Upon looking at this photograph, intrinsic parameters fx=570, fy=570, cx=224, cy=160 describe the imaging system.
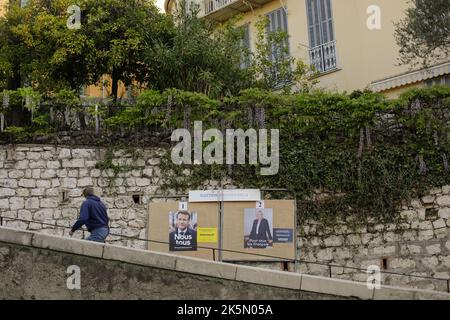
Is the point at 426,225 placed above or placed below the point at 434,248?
above

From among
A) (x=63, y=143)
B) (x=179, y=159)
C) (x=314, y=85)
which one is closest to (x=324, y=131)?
(x=179, y=159)

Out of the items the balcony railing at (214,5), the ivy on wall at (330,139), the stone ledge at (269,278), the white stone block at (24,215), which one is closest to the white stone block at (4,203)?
the white stone block at (24,215)

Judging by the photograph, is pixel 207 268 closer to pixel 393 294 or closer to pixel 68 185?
pixel 393 294

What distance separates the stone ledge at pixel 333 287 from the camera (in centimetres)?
709

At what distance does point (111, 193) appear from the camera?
11.7m

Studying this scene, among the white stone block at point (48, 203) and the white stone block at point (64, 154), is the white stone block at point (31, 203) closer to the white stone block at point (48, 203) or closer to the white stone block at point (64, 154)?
the white stone block at point (48, 203)

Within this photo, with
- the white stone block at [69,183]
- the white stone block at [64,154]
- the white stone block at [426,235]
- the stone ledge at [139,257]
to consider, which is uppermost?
the white stone block at [64,154]

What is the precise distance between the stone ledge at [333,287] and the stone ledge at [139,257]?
1714mm

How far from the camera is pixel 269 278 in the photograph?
7180mm

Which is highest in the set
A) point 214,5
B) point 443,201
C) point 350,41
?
point 214,5

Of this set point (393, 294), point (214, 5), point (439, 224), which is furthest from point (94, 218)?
point (214, 5)

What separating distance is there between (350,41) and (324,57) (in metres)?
0.86

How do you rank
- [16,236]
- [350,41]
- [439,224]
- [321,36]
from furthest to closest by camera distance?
[321,36]
[350,41]
[439,224]
[16,236]

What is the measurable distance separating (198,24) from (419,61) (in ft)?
18.7
